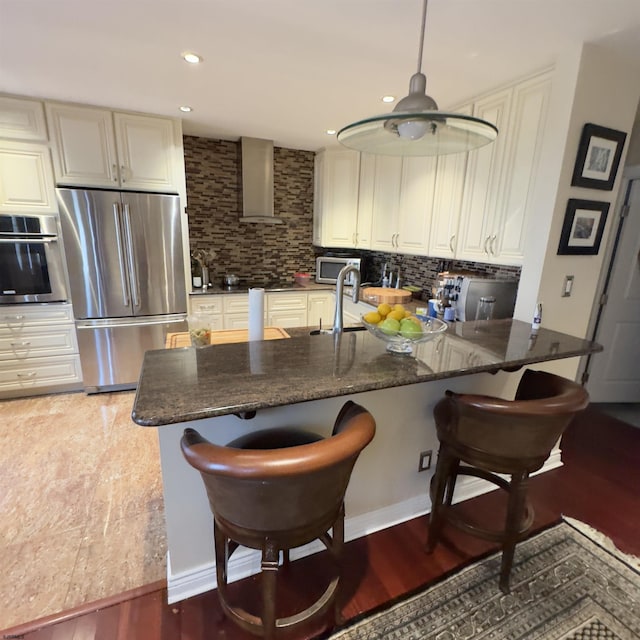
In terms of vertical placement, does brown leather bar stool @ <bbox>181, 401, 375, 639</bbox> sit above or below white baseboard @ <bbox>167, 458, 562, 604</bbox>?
above

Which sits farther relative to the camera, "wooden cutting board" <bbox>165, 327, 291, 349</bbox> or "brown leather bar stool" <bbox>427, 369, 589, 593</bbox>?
"wooden cutting board" <bbox>165, 327, 291, 349</bbox>

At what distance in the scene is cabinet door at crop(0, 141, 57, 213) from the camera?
2.77m

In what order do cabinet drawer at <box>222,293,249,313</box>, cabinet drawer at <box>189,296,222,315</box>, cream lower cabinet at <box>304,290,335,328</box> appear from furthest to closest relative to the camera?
cream lower cabinet at <box>304,290,335,328</box>
cabinet drawer at <box>222,293,249,313</box>
cabinet drawer at <box>189,296,222,315</box>

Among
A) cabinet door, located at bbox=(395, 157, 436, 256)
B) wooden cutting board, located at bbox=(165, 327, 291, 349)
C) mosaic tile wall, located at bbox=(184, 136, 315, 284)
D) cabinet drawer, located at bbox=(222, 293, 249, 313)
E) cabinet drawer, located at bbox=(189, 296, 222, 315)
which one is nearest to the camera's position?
wooden cutting board, located at bbox=(165, 327, 291, 349)

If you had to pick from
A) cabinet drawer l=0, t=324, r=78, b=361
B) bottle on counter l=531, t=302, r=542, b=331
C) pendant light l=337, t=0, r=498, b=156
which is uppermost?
pendant light l=337, t=0, r=498, b=156

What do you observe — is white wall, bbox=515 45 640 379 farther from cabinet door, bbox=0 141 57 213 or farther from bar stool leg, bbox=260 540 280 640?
cabinet door, bbox=0 141 57 213

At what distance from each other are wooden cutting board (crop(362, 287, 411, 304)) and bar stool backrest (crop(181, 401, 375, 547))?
218 centimetres

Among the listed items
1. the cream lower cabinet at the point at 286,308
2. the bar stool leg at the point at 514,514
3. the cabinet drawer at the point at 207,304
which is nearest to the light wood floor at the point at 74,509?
the cabinet drawer at the point at 207,304

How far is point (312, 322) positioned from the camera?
4.04 m

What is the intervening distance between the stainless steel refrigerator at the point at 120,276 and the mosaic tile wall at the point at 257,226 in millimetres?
705

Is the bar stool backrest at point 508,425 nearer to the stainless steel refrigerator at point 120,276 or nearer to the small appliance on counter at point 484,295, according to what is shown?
the small appliance on counter at point 484,295

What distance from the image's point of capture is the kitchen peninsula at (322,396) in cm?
112

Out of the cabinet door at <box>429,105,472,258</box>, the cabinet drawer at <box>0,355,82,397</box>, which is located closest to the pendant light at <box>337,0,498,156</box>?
the cabinet door at <box>429,105,472,258</box>

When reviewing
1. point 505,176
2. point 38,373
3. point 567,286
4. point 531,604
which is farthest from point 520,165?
point 38,373
